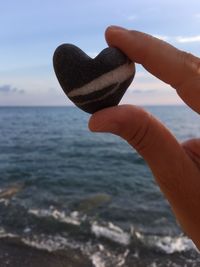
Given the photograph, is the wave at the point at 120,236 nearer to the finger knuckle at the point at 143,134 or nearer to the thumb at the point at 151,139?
the thumb at the point at 151,139

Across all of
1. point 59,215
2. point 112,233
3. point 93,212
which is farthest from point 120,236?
point 59,215

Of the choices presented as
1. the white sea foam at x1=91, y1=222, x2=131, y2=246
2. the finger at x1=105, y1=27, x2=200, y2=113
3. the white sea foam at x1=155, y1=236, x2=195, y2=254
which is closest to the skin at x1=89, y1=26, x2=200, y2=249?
the finger at x1=105, y1=27, x2=200, y2=113

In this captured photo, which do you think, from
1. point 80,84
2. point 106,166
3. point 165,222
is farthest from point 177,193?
point 106,166

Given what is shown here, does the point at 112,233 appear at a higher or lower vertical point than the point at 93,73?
lower

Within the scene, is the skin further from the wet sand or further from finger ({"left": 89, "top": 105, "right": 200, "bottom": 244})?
the wet sand

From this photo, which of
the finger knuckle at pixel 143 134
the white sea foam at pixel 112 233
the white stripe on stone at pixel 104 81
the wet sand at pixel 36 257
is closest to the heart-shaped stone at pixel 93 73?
the white stripe on stone at pixel 104 81

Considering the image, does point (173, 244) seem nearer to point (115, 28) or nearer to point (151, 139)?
point (151, 139)

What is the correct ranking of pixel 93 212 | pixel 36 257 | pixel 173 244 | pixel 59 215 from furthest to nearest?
pixel 93 212 → pixel 59 215 → pixel 173 244 → pixel 36 257

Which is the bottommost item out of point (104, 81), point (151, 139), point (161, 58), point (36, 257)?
point (36, 257)
